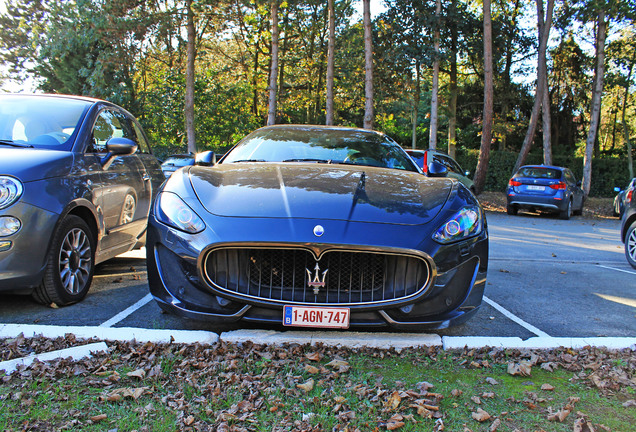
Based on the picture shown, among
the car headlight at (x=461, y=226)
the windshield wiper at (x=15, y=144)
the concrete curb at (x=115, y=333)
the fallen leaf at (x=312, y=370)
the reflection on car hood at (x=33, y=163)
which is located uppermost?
the windshield wiper at (x=15, y=144)

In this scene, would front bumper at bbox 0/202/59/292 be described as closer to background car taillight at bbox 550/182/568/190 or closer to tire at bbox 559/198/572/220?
background car taillight at bbox 550/182/568/190

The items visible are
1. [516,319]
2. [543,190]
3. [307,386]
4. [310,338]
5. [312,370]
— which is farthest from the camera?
[543,190]

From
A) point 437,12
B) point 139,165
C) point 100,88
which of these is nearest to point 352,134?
point 139,165

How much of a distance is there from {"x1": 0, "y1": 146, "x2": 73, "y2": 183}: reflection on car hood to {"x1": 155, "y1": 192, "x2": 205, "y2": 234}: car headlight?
0.95 m

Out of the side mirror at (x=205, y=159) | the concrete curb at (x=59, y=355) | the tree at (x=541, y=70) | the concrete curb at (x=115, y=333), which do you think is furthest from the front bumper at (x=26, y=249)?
the tree at (x=541, y=70)

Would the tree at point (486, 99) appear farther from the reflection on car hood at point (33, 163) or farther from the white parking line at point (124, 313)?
the reflection on car hood at point (33, 163)

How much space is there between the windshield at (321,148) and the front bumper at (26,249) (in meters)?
1.55

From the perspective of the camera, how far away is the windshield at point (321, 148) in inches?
177

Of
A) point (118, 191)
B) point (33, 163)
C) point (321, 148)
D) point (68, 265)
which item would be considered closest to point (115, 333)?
point (68, 265)

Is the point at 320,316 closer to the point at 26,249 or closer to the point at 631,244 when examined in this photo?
the point at 26,249

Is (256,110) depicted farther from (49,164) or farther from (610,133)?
(49,164)

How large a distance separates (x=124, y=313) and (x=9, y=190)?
1.19 m

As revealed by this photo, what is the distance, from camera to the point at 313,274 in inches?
117

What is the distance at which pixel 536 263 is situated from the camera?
272 inches
